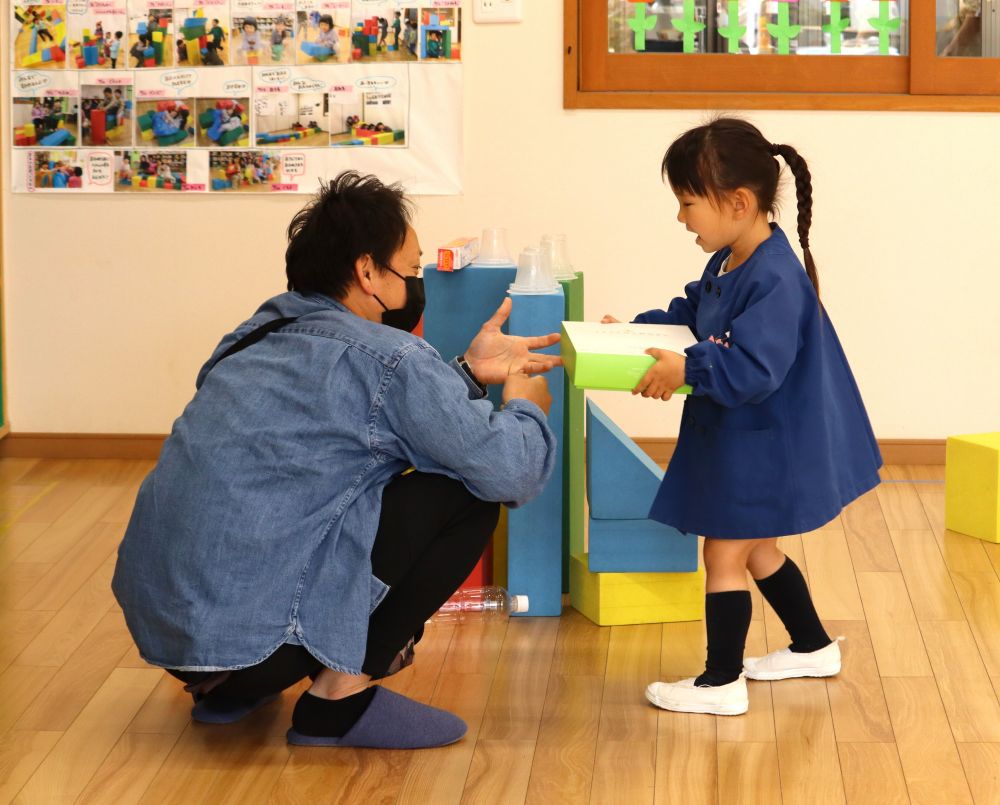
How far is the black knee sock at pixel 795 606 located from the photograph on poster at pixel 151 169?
205cm

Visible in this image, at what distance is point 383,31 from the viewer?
11.4 feet

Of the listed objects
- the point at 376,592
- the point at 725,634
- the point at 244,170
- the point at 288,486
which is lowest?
the point at 725,634

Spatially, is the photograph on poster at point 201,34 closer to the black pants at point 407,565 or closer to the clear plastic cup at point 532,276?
the clear plastic cup at point 532,276

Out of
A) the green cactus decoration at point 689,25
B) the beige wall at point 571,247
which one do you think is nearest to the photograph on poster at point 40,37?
the beige wall at point 571,247

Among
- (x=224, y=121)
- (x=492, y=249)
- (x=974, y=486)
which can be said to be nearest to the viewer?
(x=492, y=249)

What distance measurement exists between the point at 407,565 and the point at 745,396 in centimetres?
54

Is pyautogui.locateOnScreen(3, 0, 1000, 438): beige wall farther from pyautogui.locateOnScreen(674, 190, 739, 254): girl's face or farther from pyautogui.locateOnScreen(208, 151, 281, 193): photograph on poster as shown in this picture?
pyautogui.locateOnScreen(674, 190, 739, 254): girl's face

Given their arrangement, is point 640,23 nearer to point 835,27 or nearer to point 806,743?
point 835,27

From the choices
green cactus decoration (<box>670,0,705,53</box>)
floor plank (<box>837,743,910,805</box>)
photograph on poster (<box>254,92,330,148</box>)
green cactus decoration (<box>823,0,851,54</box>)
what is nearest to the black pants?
floor plank (<box>837,743,910,805</box>)

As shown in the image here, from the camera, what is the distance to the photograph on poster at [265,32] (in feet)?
11.5

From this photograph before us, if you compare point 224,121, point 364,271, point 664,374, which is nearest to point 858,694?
point 664,374

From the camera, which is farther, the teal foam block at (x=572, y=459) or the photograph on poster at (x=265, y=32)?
the photograph on poster at (x=265, y=32)

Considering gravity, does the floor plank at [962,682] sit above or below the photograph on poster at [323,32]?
below

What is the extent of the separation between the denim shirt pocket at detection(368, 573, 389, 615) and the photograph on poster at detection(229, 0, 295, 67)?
198 cm
